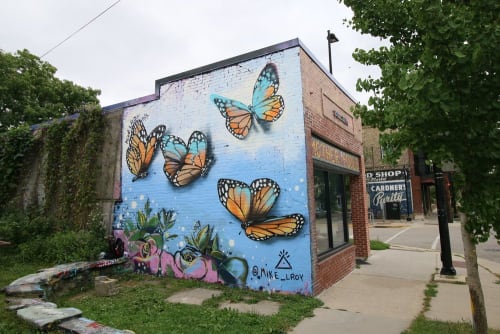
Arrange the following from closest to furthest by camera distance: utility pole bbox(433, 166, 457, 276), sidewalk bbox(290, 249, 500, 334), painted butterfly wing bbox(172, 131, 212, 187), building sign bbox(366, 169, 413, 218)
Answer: sidewalk bbox(290, 249, 500, 334) → painted butterfly wing bbox(172, 131, 212, 187) → utility pole bbox(433, 166, 457, 276) → building sign bbox(366, 169, 413, 218)

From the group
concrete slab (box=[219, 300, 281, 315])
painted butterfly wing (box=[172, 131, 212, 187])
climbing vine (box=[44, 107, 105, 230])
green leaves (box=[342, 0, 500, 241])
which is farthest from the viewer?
climbing vine (box=[44, 107, 105, 230])

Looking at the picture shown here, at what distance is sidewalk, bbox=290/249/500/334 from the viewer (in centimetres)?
488

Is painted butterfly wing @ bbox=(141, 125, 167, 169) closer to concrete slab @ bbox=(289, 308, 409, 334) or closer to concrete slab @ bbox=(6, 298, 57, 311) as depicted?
concrete slab @ bbox=(6, 298, 57, 311)

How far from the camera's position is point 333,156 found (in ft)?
27.0

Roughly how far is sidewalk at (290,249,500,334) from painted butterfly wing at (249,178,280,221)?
197 cm

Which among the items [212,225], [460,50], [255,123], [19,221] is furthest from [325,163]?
[19,221]

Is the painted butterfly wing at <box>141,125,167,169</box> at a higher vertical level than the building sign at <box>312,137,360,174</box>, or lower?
higher

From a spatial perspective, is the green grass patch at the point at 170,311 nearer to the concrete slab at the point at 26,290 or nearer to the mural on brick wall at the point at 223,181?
the concrete slab at the point at 26,290

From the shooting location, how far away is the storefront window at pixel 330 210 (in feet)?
24.0

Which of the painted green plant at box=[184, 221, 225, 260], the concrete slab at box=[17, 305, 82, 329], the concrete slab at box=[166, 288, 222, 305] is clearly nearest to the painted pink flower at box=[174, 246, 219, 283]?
the painted green plant at box=[184, 221, 225, 260]

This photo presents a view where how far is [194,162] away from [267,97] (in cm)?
232

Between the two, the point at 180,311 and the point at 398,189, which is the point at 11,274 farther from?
the point at 398,189

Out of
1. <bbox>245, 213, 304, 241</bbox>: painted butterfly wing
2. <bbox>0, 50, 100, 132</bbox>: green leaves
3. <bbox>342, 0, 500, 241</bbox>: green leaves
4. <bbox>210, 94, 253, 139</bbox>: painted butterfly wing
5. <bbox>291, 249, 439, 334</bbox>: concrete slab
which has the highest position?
<bbox>0, 50, 100, 132</bbox>: green leaves

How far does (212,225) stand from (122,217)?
3050 mm
